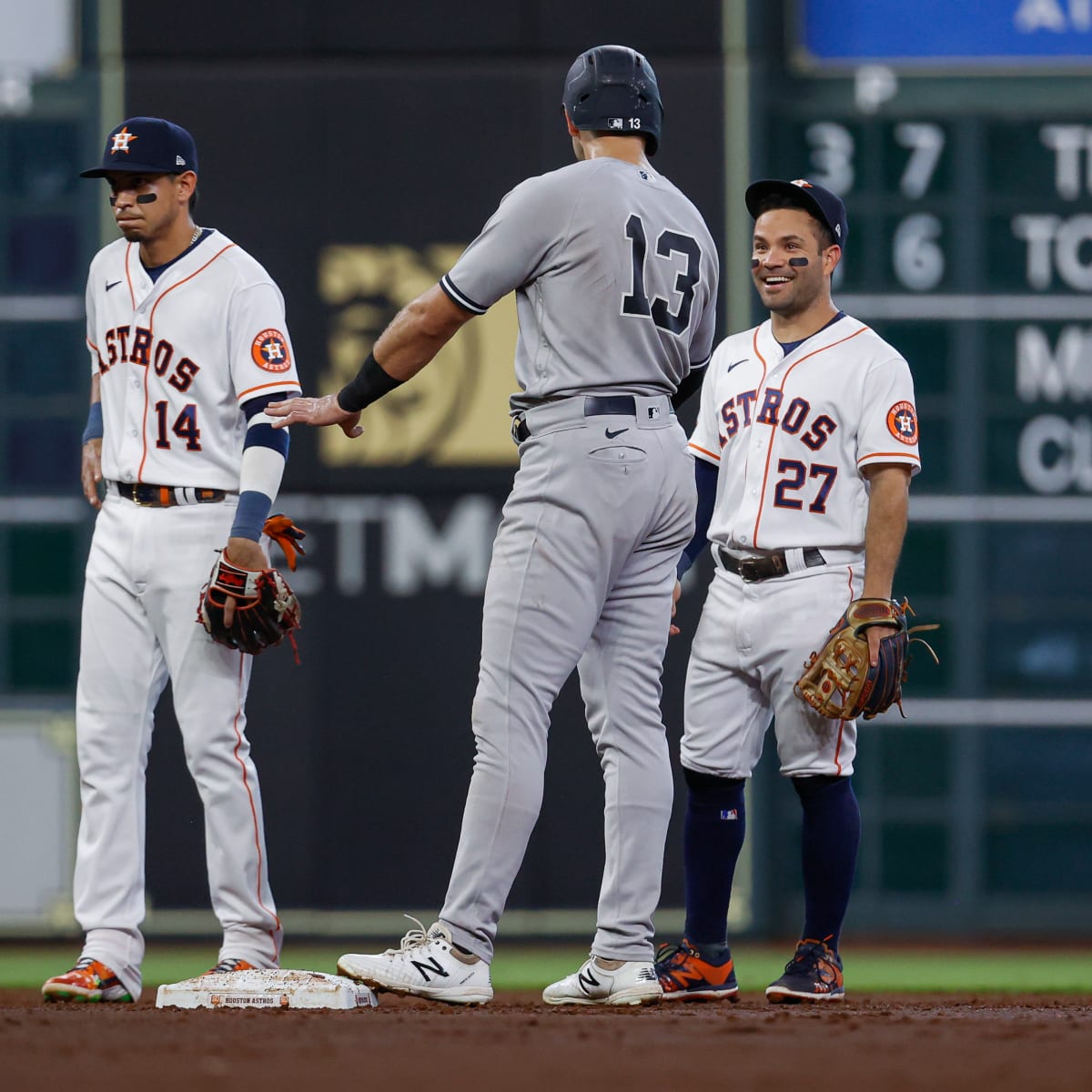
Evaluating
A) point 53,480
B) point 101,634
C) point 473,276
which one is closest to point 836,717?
point 473,276

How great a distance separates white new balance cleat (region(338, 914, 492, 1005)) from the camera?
148 inches

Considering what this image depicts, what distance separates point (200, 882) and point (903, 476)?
3.26 metres

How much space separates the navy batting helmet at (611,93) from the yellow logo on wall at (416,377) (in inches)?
97.6

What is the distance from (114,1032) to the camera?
341 centimetres

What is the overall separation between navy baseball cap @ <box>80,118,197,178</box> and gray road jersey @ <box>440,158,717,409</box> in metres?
0.88

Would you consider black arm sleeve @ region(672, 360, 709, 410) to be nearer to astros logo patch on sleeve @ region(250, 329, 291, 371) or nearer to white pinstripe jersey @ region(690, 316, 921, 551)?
white pinstripe jersey @ region(690, 316, 921, 551)

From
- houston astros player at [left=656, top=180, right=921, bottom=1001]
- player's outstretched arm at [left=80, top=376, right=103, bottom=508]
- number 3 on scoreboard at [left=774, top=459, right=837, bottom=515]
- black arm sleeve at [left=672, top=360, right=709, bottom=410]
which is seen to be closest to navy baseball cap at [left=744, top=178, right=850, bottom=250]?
houston astros player at [left=656, top=180, right=921, bottom=1001]

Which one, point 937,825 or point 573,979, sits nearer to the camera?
point 573,979

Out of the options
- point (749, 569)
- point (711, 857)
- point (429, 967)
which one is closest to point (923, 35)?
point (749, 569)

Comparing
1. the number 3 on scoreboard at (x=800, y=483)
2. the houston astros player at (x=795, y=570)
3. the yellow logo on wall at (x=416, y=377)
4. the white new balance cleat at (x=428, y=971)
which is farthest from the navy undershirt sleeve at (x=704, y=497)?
the yellow logo on wall at (x=416, y=377)

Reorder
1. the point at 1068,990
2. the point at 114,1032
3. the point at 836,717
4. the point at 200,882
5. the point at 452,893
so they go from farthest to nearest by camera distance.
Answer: the point at 200,882 < the point at 1068,990 < the point at 836,717 < the point at 452,893 < the point at 114,1032

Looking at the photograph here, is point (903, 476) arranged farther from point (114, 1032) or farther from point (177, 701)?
point (114, 1032)

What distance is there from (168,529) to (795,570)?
138cm

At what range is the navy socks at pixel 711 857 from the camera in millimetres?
4309
